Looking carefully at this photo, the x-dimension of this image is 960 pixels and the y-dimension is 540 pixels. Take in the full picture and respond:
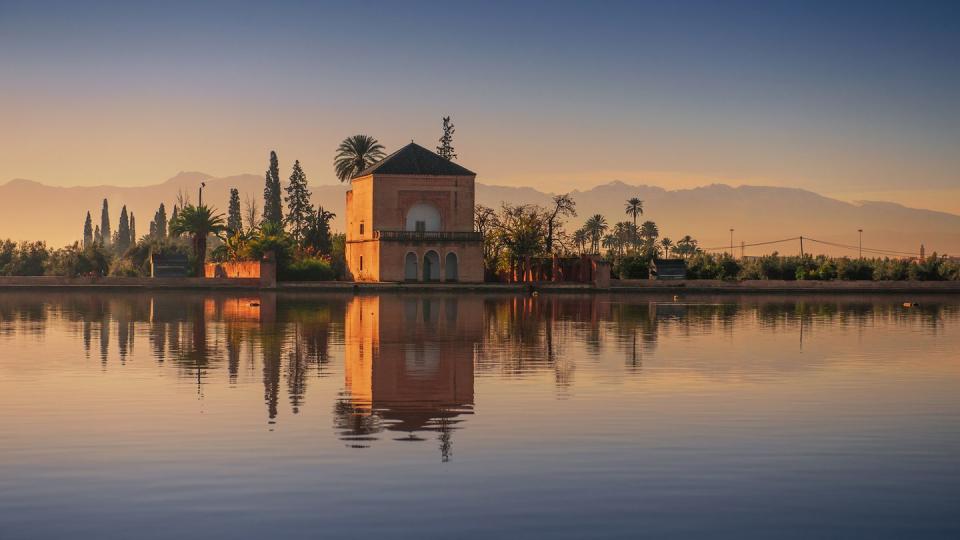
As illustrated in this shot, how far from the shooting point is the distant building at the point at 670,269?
80688 mm

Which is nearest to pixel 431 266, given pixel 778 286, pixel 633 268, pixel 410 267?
pixel 410 267

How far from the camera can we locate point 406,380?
1869 cm

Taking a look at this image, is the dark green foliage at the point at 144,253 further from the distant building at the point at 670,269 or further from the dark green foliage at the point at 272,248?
the distant building at the point at 670,269

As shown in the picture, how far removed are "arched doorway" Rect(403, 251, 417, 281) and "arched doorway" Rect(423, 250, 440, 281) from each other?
0.75 m

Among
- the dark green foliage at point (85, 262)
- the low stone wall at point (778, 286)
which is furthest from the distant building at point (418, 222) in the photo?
the dark green foliage at point (85, 262)

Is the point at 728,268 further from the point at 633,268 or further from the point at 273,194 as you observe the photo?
the point at 273,194

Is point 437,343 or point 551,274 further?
point 551,274

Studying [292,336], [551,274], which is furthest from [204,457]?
[551,274]

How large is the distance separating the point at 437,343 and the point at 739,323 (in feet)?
48.6

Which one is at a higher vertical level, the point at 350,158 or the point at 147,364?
the point at 350,158

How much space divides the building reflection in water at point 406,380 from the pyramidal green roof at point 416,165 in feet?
154

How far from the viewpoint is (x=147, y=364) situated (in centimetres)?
2152

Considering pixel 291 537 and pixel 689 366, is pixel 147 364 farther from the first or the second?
pixel 291 537

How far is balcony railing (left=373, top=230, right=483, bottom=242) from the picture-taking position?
80250 millimetres
